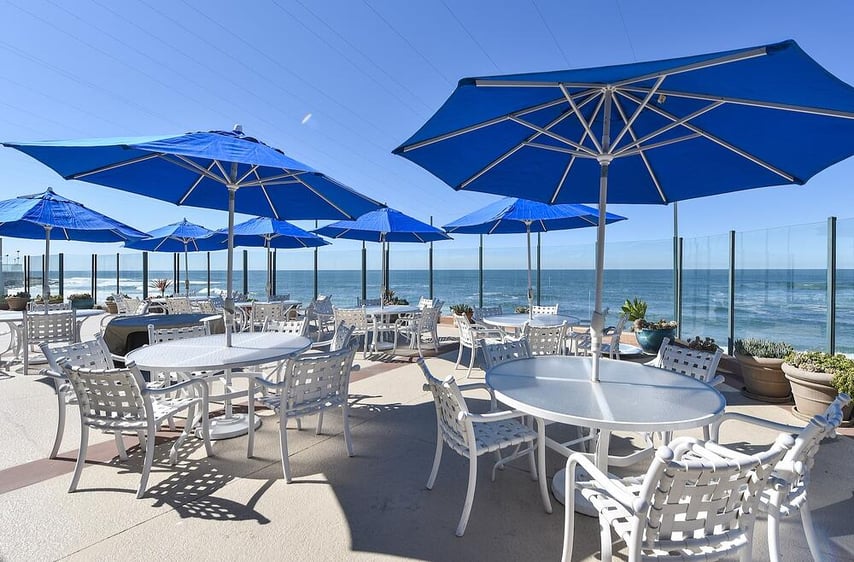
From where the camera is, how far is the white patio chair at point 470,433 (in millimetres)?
2293

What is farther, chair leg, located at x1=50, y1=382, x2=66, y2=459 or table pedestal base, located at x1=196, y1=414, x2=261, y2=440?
table pedestal base, located at x1=196, y1=414, x2=261, y2=440

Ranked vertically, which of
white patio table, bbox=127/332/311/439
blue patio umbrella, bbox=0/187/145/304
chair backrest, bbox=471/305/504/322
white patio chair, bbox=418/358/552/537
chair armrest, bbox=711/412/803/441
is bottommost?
white patio chair, bbox=418/358/552/537

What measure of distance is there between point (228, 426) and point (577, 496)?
3.03 metres

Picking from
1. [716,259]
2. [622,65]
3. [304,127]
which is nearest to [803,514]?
[622,65]

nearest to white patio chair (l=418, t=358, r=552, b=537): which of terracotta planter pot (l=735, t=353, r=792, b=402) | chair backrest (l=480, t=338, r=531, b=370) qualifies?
chair backrest (l=480, t=338, r=531, b=370)

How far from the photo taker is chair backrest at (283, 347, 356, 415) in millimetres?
2992

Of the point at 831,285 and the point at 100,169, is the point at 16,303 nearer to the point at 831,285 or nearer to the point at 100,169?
the point at 100,169

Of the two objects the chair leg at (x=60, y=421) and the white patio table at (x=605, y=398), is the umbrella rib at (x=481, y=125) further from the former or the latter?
the chair leg at (x=60, y=421)

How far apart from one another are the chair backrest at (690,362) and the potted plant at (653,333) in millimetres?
3790

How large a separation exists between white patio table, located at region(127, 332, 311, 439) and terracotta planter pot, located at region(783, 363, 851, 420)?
15.6 ft

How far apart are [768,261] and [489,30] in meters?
7.93

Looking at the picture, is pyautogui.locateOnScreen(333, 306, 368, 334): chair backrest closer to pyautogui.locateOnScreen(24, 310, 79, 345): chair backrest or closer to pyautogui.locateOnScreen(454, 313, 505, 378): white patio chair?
pyautogui.locateOnScreen(454, 313, 505, 378): white patio chair

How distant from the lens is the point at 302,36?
1084 centimetres

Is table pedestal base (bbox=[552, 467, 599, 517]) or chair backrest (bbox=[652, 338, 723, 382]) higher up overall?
chair backrest (bbox=[652, 338, 723, 382])
